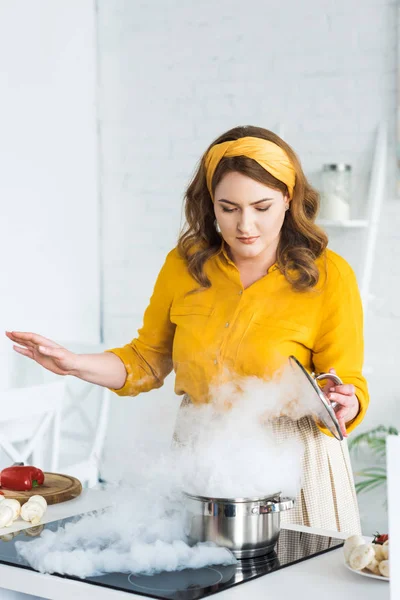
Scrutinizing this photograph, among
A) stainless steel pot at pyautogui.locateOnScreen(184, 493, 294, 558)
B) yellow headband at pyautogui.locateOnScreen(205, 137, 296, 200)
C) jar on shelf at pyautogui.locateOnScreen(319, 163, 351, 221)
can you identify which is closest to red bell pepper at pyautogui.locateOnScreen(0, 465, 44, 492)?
stainless steel pot at pyautogui.locateOnScreen(184, 493, 294, 558)

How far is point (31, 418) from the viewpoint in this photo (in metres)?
2.85

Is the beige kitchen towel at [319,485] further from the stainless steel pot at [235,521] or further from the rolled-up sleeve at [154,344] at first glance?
the stainless steel pot at [235,521]

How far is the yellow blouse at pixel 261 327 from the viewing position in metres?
1.84

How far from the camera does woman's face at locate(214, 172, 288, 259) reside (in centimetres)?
179

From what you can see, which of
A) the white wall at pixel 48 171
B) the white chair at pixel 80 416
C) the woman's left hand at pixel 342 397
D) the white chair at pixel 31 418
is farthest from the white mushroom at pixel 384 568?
the white wall at pixel 48 171

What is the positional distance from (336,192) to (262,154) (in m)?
1.39

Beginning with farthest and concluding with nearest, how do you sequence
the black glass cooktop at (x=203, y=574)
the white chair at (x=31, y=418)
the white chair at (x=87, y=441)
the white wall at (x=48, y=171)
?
the white wall at (x=48, y=171)
the white chair at (x=87, y=441)
the white chair at (x=31, y=418)
the black glass cooktop at (x=203, y=574)

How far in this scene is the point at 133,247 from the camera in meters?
3.81

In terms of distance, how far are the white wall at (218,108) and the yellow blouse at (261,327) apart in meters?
0.95

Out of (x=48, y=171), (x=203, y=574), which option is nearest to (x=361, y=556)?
(x=203, y=574)

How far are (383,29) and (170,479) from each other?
7.36 feet

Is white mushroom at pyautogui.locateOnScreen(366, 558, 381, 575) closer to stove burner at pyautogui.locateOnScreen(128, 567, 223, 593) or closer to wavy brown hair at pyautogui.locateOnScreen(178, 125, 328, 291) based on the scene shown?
stove burner at pyautogui.locateOnScreen(128, 567, 223, 593)

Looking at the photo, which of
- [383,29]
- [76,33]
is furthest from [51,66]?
[383,29]

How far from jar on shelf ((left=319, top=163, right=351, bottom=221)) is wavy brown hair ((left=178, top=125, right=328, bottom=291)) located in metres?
1.14
